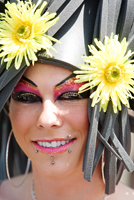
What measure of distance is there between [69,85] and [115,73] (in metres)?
0.25

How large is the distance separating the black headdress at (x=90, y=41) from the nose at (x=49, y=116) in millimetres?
174

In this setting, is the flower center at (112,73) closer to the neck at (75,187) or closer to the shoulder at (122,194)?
the neck at (75,187)

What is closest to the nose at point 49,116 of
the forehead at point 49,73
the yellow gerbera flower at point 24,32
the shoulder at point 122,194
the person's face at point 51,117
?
the person's face at point 51,117

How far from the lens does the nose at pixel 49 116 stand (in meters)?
1.66

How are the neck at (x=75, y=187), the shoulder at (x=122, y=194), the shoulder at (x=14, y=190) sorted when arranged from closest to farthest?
1. the neck at (x=75, y=187)
2. the shoulder at (x=122, y=194)
3. the shoulder at (x=14, y=190)

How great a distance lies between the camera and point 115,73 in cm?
162

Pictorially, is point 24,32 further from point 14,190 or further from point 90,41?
point 14,190

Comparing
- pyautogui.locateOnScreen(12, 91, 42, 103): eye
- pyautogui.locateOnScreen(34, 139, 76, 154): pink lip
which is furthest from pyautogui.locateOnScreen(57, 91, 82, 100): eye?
pyautogui.locateOnScreen(34, 139, 76, 154): pink lip

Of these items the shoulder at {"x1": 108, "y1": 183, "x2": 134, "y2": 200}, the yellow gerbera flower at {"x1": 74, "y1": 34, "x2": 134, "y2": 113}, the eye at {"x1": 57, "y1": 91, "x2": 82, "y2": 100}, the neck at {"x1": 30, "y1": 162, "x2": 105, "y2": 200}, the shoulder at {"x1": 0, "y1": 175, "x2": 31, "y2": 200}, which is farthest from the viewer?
the shoulder at {"x1": 0, "y1": 175, "x2": 31, "y2": 200}

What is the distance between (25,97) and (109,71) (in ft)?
1.67

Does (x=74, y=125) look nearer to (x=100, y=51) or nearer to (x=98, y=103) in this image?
(x=98, y=103)

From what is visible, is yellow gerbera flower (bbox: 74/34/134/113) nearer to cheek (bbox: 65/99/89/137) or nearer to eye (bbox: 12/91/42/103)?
cheek (bbox: 65/99/89/137)

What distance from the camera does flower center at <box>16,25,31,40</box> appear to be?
1635 millimetres

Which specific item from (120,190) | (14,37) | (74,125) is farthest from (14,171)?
(14,37)
